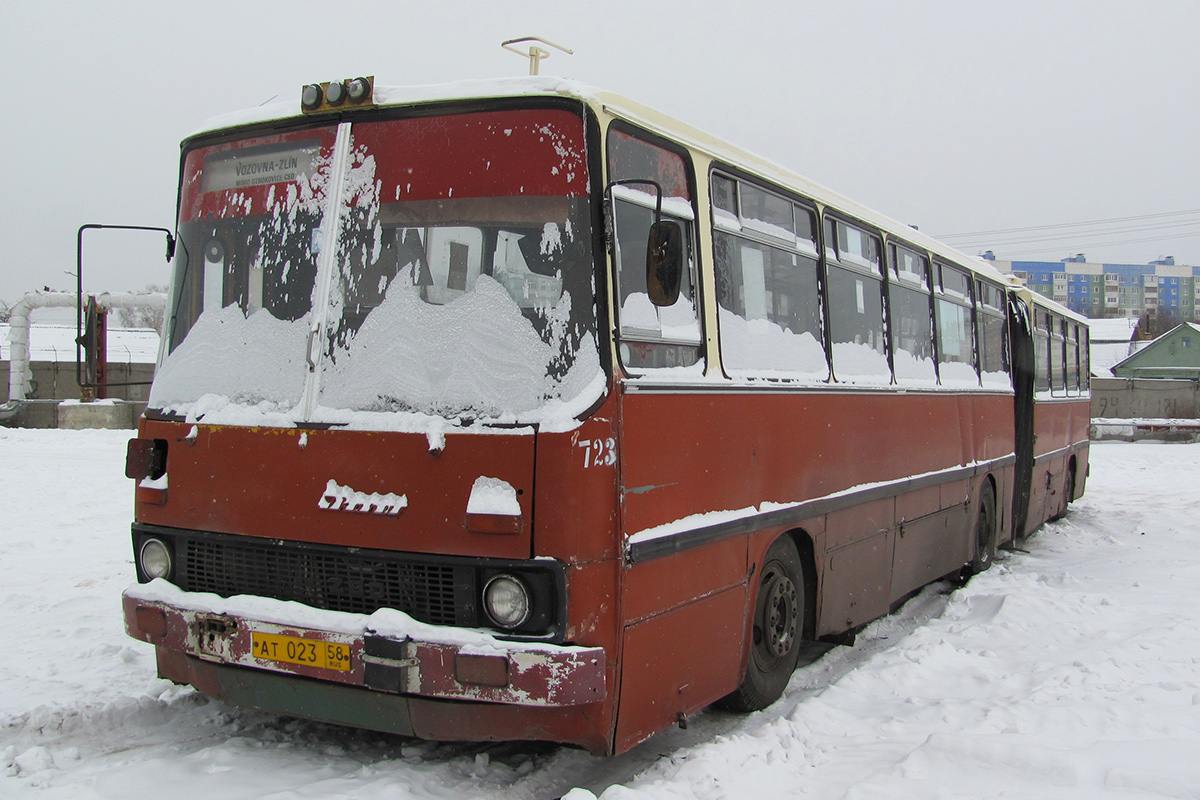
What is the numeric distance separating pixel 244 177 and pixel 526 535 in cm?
225

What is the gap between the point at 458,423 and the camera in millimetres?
Answer: 4121

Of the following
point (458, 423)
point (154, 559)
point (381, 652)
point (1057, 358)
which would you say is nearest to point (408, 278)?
point (458, 423)

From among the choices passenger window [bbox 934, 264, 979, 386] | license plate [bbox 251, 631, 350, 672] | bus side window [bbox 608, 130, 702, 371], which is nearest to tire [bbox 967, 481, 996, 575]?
passenger window [bbox 934, 264, 979, 386]

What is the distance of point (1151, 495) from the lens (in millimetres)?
18500

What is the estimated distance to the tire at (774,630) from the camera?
568 cm

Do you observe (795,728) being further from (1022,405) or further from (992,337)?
(1022,405)

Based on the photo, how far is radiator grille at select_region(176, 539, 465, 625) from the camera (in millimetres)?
4141

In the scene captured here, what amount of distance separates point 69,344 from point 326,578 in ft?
196

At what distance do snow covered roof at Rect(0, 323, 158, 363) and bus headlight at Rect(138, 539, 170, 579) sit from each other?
47.4 m

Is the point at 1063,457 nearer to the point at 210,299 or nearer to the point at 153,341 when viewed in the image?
the point at 210,299

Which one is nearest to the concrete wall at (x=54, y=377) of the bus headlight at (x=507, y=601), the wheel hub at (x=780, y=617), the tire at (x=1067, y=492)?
the tire at (x=1067, y=492)

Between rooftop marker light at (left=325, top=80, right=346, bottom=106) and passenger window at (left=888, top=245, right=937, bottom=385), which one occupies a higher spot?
rooftop marker light at (left=325, top=80, right=346, bottom=106)

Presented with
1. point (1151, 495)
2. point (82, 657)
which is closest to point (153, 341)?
point (1151, 495)

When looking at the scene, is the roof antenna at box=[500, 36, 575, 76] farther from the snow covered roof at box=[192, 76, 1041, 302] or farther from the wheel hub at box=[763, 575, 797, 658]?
the wheel hub at box=[763, 575, 797, 658]
